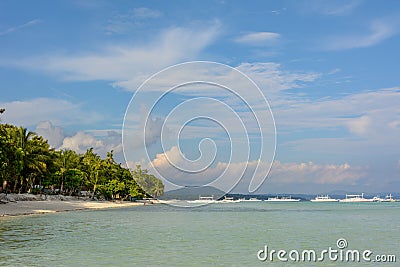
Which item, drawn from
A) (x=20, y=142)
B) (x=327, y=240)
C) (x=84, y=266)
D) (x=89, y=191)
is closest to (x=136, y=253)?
(x=84, y=266)

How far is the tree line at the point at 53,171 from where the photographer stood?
59.0 m

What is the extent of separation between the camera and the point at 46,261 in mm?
20516

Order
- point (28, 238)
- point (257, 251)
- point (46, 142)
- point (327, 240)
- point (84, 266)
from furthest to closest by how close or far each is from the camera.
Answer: point (46, 142) → point (327, 240) → point (28, 238) → point (257, 251) → point (84, 266)

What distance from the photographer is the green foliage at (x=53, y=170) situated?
193ft

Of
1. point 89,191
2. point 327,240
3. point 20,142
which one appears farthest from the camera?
point 89,191

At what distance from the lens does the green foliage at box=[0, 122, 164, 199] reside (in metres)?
59.0

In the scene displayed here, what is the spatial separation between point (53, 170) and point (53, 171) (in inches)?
39.7

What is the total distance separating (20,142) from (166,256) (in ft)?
153

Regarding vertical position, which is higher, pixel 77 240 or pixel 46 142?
pixel 46 142

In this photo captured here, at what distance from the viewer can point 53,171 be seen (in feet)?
260

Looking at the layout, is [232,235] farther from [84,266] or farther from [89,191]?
[89,191]

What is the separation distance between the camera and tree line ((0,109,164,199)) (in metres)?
59.0

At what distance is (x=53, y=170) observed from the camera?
7825cm

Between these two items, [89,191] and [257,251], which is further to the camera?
[89,191]
